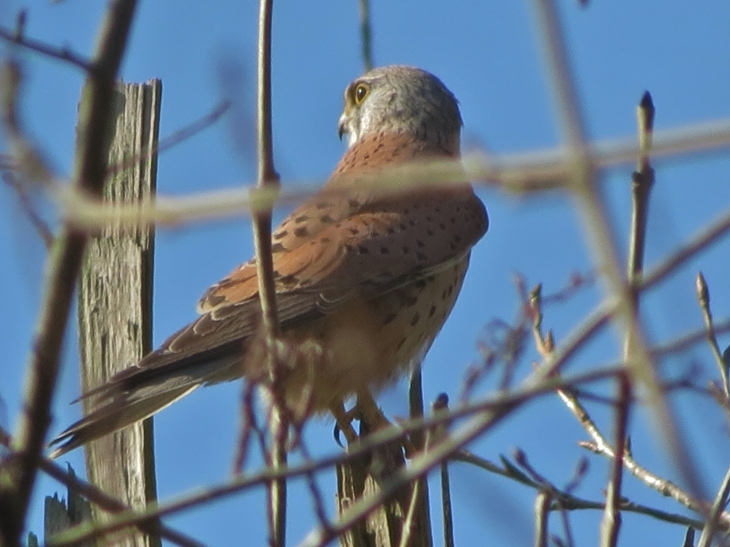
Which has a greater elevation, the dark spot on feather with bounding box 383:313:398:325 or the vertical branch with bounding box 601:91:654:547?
the dark spot on feather with bounding box 383:313:398:325

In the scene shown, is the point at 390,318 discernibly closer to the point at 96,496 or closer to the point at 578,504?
the point at 578,504

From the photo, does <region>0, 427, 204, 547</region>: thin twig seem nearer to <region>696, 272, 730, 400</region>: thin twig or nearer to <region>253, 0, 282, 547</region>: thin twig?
<region>253, 0, 282, 547</region>: thin twig

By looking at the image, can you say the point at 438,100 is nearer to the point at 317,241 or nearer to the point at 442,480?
the point at 317,241

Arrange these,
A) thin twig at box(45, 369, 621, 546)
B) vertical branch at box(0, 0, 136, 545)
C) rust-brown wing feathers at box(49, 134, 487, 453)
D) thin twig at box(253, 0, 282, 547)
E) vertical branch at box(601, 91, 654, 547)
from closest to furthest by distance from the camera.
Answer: vertical branch at box(0, 0, 136, 545) < thin twig at box(45, 369, 621, 546) < vertical branch at box(601, 91, 654, 547) < thin twig at box(253, 0, 282, 547) < rust-brown wing feathers at box(49, 134, 487, 453)

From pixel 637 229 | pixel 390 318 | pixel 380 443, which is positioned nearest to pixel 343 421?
pixel 390 318

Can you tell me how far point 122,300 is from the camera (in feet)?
11.0

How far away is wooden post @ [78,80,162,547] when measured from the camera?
3258mm

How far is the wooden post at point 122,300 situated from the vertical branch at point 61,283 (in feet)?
6.62

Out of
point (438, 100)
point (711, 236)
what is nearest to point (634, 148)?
point (711, 236)

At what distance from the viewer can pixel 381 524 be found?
3.38 m

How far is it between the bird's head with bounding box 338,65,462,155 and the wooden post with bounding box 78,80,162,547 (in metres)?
2.83

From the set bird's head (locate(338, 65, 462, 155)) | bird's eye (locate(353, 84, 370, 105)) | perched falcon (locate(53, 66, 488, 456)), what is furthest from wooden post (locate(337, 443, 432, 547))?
bird's eye (locate(353, 84, 370, 105))

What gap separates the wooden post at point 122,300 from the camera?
10.7 ft

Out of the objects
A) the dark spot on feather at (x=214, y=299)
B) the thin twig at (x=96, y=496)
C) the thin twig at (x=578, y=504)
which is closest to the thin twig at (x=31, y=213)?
the thin twig at (x=96, y=496)
